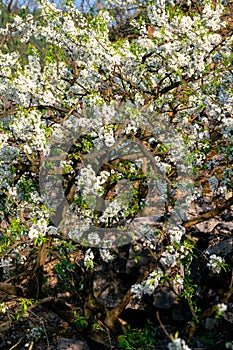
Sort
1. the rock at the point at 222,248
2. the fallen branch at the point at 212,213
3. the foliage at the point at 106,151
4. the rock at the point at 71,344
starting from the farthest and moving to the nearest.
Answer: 1. the rock at the point at 222,248
2. the rock at the point at 71,344
3. the fallen branch at the point at 212,213
4. the foliage at the point at 106,151

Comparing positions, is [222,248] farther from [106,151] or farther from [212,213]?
[106,151]

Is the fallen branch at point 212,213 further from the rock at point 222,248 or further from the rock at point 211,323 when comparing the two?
the rock at point 211,323

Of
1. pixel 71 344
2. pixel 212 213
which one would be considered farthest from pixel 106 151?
pixel 71 344

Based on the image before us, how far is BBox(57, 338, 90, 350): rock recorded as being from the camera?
19.8 ft

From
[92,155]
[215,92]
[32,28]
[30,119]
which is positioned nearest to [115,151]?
[92,155]

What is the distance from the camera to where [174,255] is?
4734 millimetres

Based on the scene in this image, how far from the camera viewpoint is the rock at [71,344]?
604cm

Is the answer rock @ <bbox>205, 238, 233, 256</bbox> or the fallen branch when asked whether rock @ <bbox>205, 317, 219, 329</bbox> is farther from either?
the fallen branch

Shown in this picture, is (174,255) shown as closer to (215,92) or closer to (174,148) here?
(174,148)

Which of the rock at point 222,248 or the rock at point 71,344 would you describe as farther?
the rock at point 222,248

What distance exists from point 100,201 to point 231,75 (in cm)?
253

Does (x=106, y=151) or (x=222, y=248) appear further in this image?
(x=222, y=248)

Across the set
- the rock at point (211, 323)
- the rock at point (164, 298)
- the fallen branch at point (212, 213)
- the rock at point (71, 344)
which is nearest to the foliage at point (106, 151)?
the fallen branch at point (212, 213)

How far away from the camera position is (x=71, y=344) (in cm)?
609
